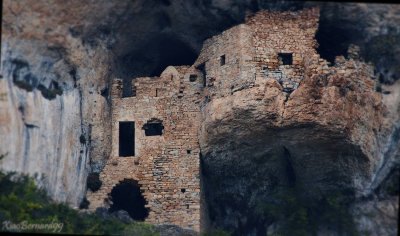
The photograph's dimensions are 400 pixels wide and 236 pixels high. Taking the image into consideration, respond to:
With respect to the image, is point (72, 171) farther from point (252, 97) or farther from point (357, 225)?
point (357, 225)

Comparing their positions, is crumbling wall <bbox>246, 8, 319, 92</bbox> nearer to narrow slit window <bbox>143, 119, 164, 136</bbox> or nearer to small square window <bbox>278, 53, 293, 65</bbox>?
small square window <bbox>278, 53, 293, 65</bbox>

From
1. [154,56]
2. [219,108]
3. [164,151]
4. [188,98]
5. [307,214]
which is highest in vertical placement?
[154,56]

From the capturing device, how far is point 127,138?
41.3 meters

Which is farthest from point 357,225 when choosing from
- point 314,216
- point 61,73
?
point 61,73

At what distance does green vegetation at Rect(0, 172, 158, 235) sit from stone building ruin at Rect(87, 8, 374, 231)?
76.3 inches

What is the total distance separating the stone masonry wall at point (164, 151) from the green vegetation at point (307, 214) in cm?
278

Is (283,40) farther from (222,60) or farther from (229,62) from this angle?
(222,60)

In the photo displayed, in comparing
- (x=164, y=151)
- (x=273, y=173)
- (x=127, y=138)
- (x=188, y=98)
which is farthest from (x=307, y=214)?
(x=127, y=138)

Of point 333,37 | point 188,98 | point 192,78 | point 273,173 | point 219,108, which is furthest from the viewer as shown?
point 192,78

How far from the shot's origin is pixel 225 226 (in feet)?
135

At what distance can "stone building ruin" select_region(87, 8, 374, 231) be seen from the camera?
129 ft

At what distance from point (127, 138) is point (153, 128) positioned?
3.38 ft

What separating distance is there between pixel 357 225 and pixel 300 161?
2860mm

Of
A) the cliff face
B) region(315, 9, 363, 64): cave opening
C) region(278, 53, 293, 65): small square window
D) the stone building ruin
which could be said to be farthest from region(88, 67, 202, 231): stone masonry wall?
region(315, 9, 363, 64): cave opening
